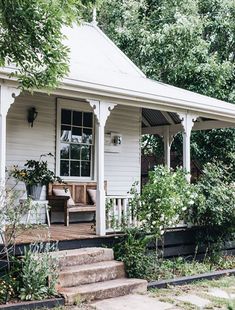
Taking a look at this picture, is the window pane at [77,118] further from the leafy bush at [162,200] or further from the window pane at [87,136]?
the leafy bush at [162,200]

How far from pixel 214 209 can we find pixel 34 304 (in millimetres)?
3749

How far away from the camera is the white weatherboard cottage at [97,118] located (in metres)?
7.70

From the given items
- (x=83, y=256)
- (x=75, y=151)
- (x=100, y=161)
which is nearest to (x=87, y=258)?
(x=83, y=256)

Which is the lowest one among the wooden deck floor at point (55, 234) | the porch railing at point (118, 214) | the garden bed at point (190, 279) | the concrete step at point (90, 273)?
the garden bed at point (190, 279)

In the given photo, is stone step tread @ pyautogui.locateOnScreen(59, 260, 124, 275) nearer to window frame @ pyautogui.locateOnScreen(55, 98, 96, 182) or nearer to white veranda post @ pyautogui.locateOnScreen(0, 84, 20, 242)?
white veranda post @ pyautogui.locateOnScreen(0, 84, 20, 242)

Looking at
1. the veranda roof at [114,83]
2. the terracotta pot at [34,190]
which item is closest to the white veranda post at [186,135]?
the veranda roof at [114,83]

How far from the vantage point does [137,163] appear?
11.2m

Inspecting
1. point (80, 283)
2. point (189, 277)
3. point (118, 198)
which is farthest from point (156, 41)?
point (80, 283)

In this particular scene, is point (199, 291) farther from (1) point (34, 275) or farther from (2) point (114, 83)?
(2) point (114, 83)

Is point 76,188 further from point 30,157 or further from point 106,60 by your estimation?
point 106,60

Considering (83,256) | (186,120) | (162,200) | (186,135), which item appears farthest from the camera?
(186,120)

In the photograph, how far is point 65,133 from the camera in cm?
988

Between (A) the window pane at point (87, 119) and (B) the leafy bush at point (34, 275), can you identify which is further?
(A) the window pane at point (87, 119)

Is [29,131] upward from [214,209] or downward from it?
upward
